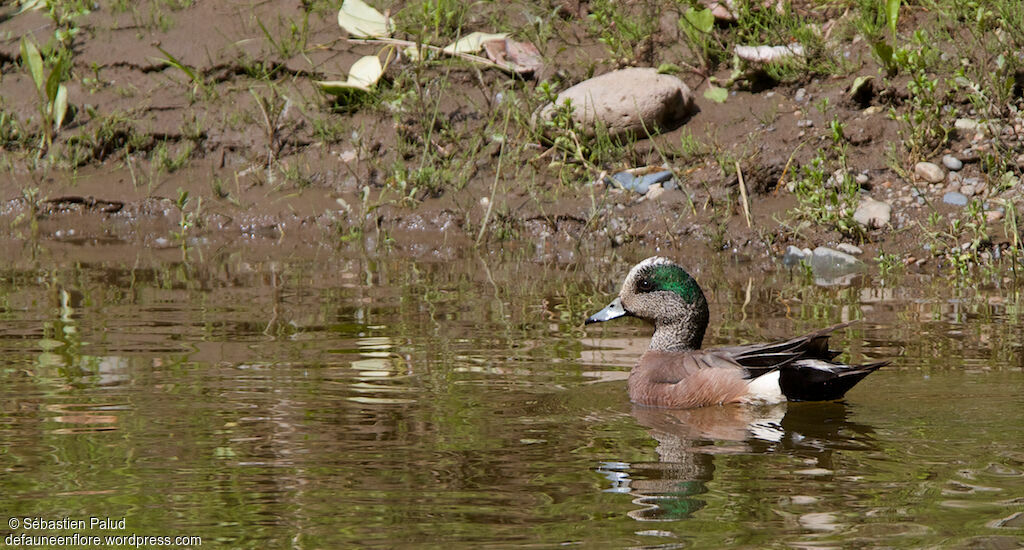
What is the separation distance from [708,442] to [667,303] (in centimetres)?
140

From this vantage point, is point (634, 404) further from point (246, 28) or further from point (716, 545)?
point (246, 28)

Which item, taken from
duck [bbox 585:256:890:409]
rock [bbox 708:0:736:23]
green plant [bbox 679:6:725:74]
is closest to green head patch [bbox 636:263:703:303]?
duck [bbox 585:256:890:409]

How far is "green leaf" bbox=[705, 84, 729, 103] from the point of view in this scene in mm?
10734

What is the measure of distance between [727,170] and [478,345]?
4.23m

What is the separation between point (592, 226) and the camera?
9969 millimetres

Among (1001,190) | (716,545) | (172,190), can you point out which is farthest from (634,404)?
(172,190)

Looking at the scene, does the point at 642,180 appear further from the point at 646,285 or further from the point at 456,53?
the point at 646,285

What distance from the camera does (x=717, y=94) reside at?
35.3ft

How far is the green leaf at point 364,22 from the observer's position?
11578 millimetres

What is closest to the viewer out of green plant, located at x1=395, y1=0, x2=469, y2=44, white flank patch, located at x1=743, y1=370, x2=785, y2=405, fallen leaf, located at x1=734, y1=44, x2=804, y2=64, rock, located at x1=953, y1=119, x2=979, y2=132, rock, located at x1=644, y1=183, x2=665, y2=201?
white flank patch, located at x1=743, y1=370, x2=785, y2=405

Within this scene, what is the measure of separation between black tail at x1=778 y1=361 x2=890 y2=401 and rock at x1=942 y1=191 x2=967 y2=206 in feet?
15.7

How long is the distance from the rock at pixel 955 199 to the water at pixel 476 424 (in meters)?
1.49

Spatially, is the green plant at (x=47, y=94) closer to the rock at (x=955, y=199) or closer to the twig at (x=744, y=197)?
the twig at (x=744, y=197)

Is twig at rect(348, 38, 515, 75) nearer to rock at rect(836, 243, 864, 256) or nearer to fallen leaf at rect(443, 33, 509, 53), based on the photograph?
fallen leaf at rect(443, 33, 509, 53)
